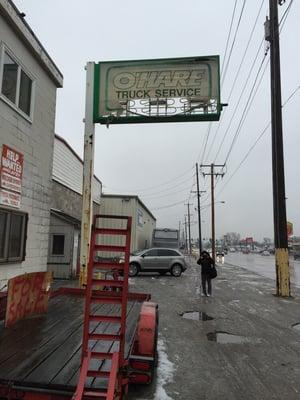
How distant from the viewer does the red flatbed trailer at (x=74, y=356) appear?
392 centimetres

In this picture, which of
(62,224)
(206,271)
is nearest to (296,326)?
(206,271)

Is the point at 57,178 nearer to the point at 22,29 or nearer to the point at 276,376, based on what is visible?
the point at 22,29

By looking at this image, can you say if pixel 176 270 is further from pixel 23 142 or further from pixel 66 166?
pixel 23 142

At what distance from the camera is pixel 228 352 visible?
7590mm

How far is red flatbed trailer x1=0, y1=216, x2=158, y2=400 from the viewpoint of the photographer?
3.92 metres

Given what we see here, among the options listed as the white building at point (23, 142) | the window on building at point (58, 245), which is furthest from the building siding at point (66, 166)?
the white building at point (23, 142)

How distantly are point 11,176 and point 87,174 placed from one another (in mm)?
4395

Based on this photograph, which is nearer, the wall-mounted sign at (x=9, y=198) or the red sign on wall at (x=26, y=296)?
the red sign on wall at (x=26, y=296)

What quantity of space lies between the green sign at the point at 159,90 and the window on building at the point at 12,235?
17.5 ft

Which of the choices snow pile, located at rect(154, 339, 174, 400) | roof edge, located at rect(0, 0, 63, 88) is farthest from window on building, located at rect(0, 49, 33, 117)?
snow pile, located at rect(154, 339, 174, 400)

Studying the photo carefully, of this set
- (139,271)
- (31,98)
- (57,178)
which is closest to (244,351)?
(31,98)

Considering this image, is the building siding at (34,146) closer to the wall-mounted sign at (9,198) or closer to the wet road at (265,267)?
the wall-mounted sign at (9,198)

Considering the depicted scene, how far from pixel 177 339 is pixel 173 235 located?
33.6 metres

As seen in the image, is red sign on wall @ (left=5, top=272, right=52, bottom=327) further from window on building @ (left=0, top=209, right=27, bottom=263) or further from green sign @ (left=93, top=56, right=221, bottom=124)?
green sign @ (left=93, top=56, right=221, bottom=124)
